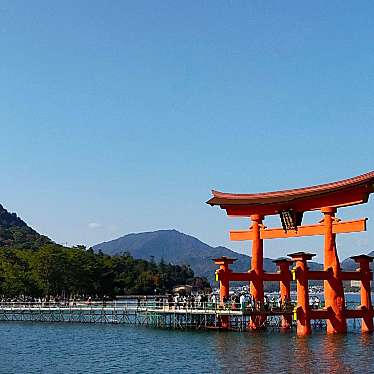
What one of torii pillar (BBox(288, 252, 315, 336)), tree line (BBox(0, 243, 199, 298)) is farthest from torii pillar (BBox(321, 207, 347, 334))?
tree line (BBox(0, 243, 199, 298))

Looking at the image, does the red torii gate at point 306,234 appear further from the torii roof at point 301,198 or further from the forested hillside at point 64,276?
the forested hillside at point 64,276

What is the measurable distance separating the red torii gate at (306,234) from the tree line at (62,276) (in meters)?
37.3

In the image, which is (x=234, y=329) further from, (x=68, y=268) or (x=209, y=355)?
(x=68, y=268)

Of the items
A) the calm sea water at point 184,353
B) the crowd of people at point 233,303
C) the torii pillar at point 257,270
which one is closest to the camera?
the calm sea water at point 184,353

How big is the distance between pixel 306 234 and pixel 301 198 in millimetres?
2198

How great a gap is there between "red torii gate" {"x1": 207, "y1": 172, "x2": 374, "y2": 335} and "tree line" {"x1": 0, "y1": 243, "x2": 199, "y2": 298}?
37286 millimetres

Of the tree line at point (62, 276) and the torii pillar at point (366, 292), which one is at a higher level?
the tree line at point (62, 276)

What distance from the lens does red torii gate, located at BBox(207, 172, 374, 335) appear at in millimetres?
34156

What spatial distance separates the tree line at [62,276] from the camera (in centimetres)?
7625

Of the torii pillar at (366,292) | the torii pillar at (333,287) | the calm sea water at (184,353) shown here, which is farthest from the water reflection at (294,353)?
the torii pillar at (366,292)

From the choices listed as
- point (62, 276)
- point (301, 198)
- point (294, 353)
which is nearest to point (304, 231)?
point (301, 198)

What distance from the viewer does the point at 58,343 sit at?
1364 inches

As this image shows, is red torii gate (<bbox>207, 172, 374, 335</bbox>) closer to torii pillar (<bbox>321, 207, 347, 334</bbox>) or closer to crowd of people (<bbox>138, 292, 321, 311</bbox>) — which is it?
torii pillar (<bbox>321, 207, 347, 334</bbox>)

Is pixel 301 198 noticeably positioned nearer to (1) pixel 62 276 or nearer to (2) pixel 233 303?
(2) pixel 233 303
